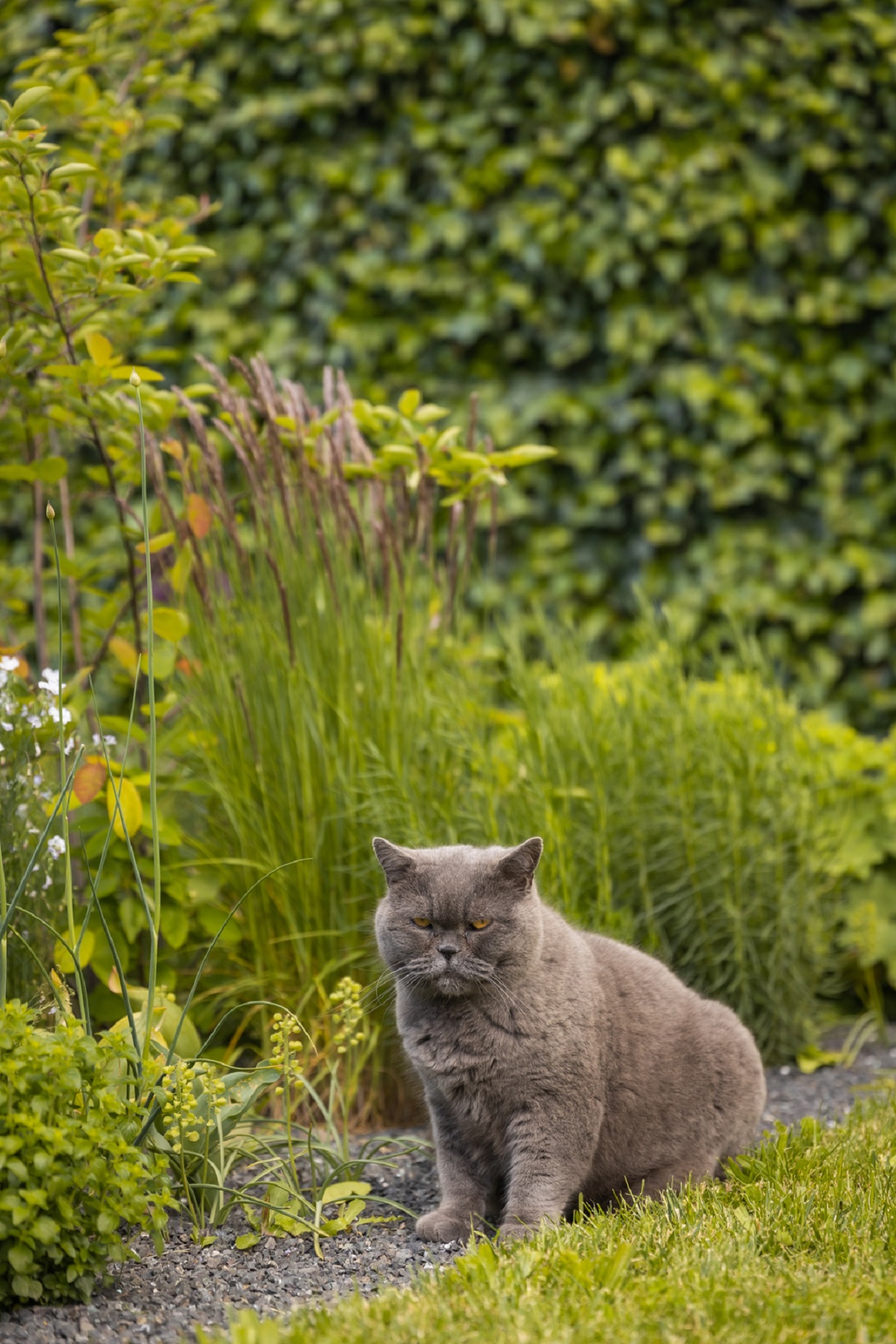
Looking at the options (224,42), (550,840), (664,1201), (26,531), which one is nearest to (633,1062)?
(664,1201)

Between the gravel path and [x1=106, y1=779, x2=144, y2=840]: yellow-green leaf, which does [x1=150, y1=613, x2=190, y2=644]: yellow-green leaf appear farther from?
the gravel path

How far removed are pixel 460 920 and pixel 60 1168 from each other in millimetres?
932

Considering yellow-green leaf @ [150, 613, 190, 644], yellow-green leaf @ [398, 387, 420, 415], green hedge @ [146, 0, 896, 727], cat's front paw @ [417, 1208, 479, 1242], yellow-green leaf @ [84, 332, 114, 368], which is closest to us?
cat's front paw @ [417, 1208, 479, 1242]

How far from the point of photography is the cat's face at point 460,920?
2721mm

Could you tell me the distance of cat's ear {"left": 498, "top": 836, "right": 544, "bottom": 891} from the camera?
274cm

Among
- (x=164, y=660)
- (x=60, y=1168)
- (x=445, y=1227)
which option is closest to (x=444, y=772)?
(x=164, y=660)

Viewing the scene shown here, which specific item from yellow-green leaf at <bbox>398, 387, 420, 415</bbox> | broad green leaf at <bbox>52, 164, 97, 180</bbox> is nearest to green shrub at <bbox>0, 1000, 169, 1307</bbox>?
broad green leaf at <bbox>52, 164, 97, 180</bbox>

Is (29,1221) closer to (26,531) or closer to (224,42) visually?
(26,531)

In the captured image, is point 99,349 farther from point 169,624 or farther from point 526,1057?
point 526,1057

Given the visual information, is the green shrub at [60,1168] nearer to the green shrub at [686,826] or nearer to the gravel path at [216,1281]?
the gravel path at [216,1281]

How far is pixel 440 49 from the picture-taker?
19.2 ft

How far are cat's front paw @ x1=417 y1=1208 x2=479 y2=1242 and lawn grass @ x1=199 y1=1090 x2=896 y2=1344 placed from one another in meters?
0.24

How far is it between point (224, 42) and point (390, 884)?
4.75 m

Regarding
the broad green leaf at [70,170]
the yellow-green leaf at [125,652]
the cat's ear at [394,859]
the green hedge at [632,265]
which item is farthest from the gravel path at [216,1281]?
the green hedge at [632,265]
